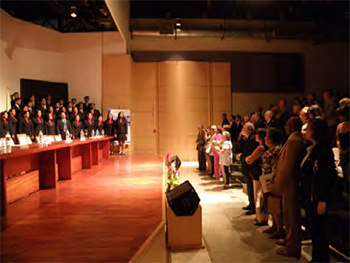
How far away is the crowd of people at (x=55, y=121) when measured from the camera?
7.05 m

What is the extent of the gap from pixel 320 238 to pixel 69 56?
9796mm

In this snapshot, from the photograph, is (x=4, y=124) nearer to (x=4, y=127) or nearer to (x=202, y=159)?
(x=4, y=127)

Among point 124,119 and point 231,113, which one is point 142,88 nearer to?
point 124,119

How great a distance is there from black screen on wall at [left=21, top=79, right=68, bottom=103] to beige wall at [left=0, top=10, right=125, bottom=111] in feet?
0.73

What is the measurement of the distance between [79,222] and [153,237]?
1.91 ft

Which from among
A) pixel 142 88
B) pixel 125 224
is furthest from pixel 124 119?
pixel 125 224

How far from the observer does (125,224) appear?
205 cm

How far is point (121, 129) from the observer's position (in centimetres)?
898

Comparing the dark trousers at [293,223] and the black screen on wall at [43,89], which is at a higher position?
the black screen on wall at [43,89]

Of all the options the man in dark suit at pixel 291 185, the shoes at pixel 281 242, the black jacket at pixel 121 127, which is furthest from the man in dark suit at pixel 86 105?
the man in dark suit at pixel 291 185

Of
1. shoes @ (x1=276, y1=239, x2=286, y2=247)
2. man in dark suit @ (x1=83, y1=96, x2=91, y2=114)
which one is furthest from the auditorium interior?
man in dark suit @ (x1=83, y1=96, x2=91, y2=114)

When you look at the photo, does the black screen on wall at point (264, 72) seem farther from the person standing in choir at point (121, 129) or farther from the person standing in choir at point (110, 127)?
the person standing in choir at point (110, 127)

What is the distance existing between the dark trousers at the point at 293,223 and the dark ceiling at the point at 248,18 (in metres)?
A: 7.63

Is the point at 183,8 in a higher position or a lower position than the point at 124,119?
higher
